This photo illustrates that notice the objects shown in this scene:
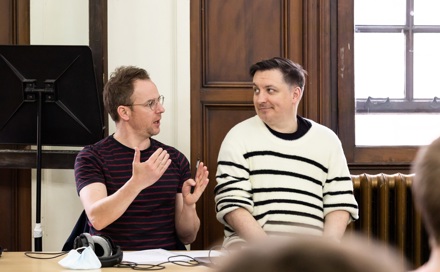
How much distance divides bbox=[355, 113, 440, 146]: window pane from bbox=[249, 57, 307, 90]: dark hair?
573 mm

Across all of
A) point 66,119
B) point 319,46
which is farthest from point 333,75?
point 66,119

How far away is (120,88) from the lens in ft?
11.0

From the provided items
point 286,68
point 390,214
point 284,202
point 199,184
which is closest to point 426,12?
point 286,68

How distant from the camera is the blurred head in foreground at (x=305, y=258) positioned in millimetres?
406

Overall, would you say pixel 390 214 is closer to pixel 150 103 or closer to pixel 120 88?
pixel 150 103

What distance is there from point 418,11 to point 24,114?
83.6 inches

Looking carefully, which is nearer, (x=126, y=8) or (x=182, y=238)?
(x=182, y=238)

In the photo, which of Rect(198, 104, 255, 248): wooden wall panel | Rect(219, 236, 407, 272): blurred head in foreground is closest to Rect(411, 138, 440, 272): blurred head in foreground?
Rect(219, 236, 407, 272): blurred head in foreground

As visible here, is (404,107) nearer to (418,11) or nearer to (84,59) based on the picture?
(418,11)

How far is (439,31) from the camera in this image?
13.0 feet

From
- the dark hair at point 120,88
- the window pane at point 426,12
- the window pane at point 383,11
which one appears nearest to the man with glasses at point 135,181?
the dark hair at point 120,88

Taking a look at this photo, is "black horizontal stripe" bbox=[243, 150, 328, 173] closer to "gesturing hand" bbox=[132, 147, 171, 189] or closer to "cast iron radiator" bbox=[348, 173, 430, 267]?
"cast iron radiator" bbox=[348, 173, 430, 267]

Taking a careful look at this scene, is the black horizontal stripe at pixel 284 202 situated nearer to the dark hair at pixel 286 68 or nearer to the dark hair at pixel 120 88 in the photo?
the dark hair at pixel 286 68

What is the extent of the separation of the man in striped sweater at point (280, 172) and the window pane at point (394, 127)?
19.9 inches
